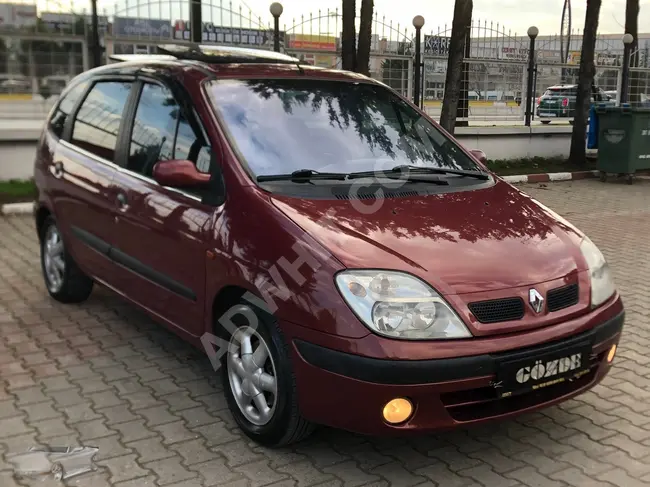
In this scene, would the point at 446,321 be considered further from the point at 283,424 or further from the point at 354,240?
the point at 283,424

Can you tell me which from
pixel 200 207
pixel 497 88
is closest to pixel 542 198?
pixel 497 88

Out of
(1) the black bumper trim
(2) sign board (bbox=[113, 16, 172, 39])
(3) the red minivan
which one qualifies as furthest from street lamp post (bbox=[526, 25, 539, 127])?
(1) the black bumper trim

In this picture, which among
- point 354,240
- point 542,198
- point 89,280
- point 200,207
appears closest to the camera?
point 354,240

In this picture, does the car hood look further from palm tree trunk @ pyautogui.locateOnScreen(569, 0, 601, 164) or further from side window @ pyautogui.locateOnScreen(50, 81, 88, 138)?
palm tree trunk @ pyautogui.locateOnScreen(569, 0, 601, 164)

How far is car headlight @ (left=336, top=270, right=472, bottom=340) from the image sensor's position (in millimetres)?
2797

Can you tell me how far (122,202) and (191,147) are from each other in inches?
27.2

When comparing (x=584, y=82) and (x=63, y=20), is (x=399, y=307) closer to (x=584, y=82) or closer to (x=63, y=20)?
(x=63, y=20)

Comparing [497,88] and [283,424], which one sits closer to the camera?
[283,424]

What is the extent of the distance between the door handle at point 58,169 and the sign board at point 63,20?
6.08m

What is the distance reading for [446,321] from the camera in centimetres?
283

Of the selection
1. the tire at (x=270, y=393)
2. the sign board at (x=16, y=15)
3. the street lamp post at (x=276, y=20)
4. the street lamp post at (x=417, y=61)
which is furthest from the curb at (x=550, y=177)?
the tire at (x=270, y=393)

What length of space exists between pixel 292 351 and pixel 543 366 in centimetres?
104

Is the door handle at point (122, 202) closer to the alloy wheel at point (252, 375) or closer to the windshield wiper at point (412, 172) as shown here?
the alloy wheel at point (252, 375)

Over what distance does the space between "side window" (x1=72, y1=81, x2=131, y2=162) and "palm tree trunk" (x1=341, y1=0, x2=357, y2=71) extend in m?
7.71
